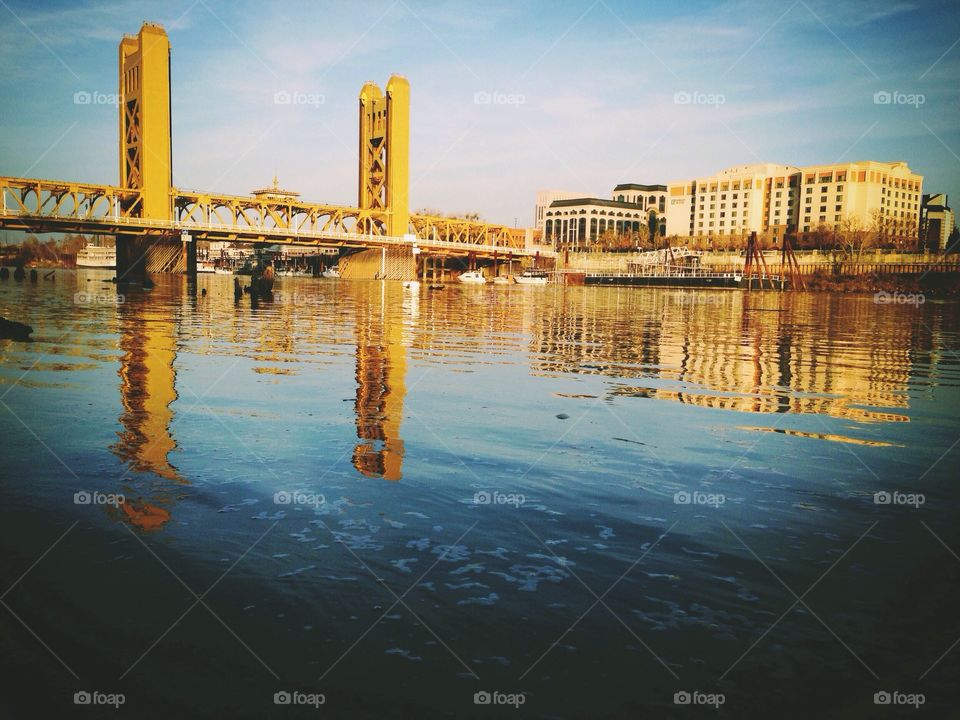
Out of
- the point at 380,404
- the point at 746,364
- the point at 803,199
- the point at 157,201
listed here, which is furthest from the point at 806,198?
the point at 380,404

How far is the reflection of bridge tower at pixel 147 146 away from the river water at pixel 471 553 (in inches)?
4019

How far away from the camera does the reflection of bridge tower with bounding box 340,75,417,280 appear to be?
436 ft

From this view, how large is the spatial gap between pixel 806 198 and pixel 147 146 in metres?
147

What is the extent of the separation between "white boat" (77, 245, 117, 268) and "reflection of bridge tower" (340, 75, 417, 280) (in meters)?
75.0

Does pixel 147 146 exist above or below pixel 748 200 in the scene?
below

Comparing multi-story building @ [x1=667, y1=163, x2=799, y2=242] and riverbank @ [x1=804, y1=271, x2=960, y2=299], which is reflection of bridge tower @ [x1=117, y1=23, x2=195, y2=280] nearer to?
riverbank @ [x1=804, y1=271, x2=960, y2=299]

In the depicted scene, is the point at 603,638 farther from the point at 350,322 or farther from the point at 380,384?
the point at 350,322

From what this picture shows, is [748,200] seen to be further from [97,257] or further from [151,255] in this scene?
[97,257]

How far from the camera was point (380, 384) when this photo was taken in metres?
12.6

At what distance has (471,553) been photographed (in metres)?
5.20

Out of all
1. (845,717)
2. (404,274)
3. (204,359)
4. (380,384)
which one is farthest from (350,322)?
(404,274)

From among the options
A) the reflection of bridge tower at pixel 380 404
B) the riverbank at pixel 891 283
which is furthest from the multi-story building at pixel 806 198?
the reflection of bridge tower at pixel 380 404

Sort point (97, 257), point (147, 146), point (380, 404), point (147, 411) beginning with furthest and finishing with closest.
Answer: point (97, 257) → point (147, 146) → point (380, 404) → point (147, 411)

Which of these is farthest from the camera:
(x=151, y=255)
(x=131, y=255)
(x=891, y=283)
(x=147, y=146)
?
(x=147, y=146)
